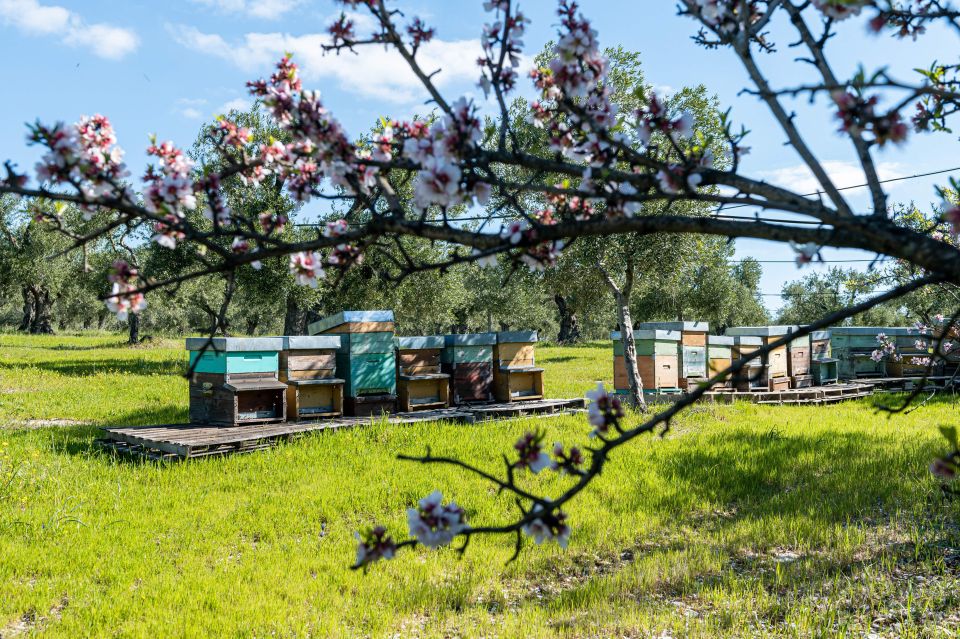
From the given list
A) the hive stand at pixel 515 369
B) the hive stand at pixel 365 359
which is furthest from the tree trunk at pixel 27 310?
the hive stand at pixel 515 369

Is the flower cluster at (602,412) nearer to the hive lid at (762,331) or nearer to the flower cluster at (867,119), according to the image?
the flower cluster at (867,119)

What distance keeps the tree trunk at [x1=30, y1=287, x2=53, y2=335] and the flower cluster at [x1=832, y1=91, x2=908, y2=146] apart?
4569cm

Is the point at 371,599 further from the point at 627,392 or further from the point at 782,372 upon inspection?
the point at 782,372

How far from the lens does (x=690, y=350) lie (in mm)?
15008

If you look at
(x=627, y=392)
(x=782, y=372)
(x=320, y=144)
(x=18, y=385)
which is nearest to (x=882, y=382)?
(x=782, y=372)

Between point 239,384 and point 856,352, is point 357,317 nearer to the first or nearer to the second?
point 239,384

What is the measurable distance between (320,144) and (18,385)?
19.9 m

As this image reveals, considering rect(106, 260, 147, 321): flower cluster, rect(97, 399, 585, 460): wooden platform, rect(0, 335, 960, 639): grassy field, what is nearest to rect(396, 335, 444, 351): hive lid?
rect(97, 399, 585, 460): wooden platform

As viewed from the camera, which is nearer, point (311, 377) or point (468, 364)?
point (311, 377)

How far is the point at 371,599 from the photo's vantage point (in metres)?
5.32

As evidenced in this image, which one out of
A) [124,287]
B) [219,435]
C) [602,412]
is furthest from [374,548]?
[219,435]

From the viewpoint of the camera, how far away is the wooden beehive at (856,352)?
1958cm

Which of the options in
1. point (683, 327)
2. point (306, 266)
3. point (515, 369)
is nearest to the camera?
point (306, 266)

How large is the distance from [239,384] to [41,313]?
3892cm
